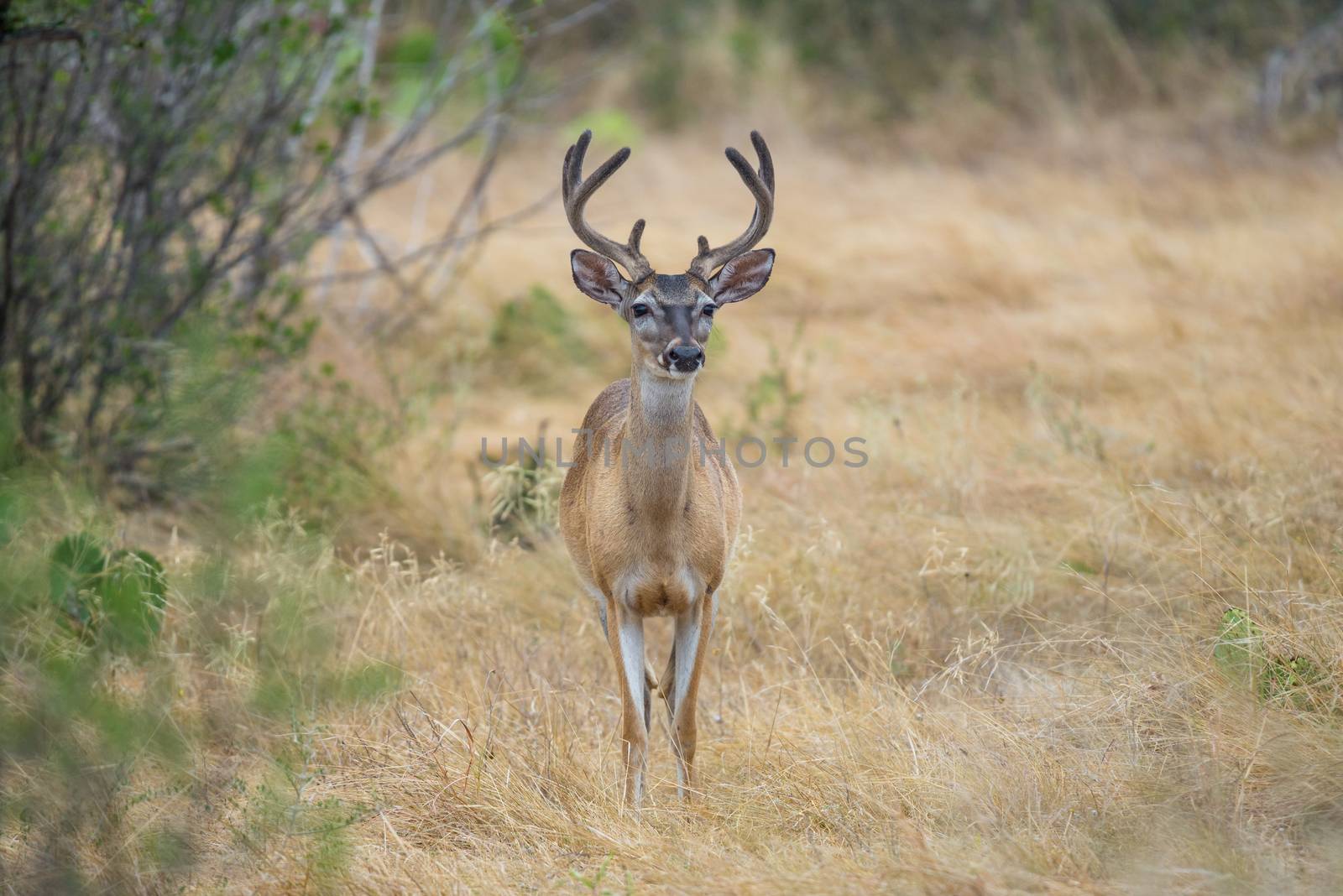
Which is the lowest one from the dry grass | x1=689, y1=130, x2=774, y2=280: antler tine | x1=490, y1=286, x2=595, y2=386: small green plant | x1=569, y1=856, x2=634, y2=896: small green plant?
x1=569, y1=856, x2=634, y2=896: small green plant

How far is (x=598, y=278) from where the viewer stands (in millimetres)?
5359

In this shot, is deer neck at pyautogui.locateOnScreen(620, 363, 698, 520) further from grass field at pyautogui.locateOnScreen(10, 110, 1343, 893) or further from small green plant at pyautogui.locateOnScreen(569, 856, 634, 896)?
small green plant at pyautogui.locateOnScreen(569, 856, 634, 896)

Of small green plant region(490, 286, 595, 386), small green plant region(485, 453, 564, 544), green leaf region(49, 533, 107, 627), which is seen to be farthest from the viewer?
small green plant region(490, 286, 595, 386)

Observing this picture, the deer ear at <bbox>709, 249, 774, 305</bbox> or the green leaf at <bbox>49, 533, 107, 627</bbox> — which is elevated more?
the deer ear at <bbox>709, 249, 774, 305</bbox>

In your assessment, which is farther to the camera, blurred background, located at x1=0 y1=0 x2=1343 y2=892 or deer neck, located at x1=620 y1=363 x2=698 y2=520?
deer neck, located at x1=620 y1=363 x2=698 y2=520

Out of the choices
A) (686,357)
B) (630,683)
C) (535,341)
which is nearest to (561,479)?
(630,683)

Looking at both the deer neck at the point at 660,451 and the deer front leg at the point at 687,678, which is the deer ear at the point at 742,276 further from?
the deer front leg at the point at 687,678

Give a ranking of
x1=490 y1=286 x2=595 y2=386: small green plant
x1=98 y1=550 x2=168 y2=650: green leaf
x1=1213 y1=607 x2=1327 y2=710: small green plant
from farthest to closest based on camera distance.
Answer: x1=490 y1=286 x2=595 y2=386: small green plant, x1=1213 y1=607 x2=1327 y2=710: small green plant, x1=98 y1=550 x2=168 y2=650: green leaf

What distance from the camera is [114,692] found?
4.38 metres

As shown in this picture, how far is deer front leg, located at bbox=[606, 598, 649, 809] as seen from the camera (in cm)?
478

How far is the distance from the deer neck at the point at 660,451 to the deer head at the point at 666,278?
9 cm

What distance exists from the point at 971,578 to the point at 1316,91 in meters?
9.71

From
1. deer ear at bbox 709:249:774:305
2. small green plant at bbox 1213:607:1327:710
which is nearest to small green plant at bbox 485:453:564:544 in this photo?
deer ear at bbox 709:249:774:305

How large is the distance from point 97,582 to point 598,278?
221cm
